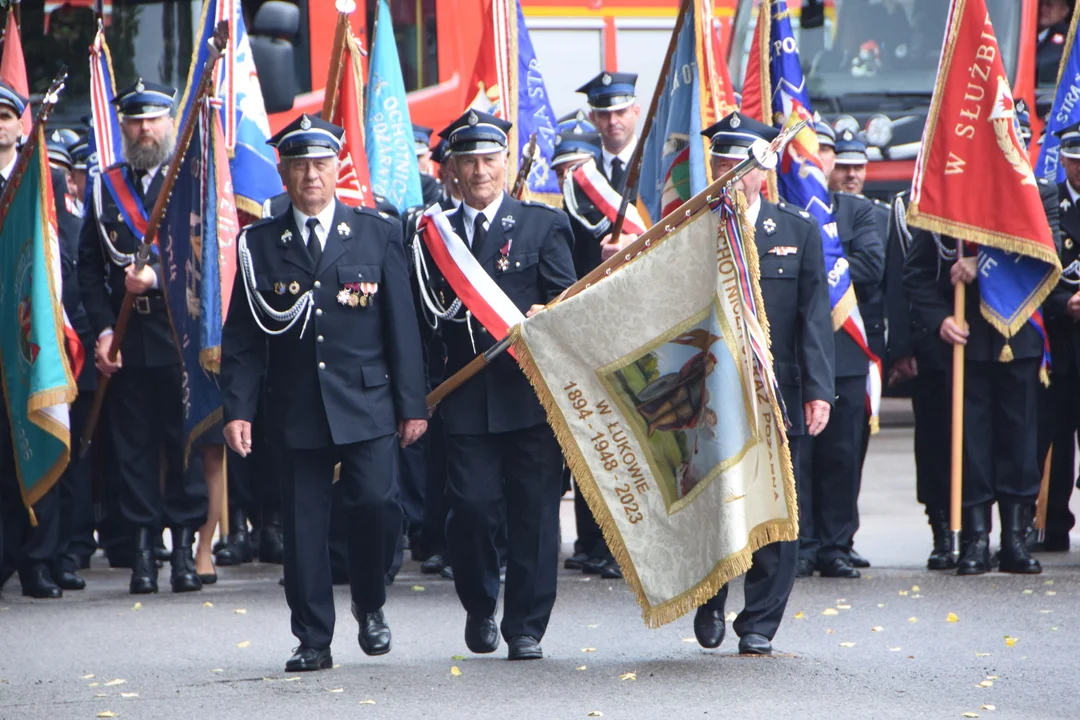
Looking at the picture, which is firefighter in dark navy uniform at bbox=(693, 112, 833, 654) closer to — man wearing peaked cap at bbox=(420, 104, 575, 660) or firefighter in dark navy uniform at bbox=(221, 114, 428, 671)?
man wearing peaked cap at bbox=(420, 104, 575, 660)

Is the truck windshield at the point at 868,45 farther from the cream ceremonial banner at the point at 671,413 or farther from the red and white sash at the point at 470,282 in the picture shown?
the cream ceremonial banner at the point at 671,413

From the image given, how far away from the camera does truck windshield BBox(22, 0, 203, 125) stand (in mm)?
12953

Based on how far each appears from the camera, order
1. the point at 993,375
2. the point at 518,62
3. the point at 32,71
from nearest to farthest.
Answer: the point at 993,375 < the point at 518,62 < the point at 32,71

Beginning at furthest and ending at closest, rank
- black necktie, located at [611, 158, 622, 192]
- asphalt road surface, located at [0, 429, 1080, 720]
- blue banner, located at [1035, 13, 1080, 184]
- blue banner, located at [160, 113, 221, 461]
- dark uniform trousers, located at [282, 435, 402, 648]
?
blue banner, located at [1035, 13, 1080, 184] → black necktie, located at [611, 158, 622, 192] → blue banner, located at [160, 113, 221, 461] → dark uniform trousers, located at [282, 435, 402, 648] → asphalt road surface, located at [0, 429, 1080, 720]

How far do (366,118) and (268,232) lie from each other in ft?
15.0

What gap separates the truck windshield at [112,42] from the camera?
13.0m

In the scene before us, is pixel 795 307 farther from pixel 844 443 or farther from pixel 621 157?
pixel 621 157

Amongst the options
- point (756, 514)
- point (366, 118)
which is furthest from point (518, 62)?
point (756, 514)

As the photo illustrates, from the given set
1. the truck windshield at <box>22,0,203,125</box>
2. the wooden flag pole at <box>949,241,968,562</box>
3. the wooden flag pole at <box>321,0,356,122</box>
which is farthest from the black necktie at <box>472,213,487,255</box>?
the truck windshield at <box>22,0,203,125</box>

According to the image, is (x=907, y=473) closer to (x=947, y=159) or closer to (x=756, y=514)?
(x=947, y=159)

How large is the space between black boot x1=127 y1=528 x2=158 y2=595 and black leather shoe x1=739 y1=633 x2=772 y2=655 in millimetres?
3287

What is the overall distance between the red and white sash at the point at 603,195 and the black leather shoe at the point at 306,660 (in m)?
3.37

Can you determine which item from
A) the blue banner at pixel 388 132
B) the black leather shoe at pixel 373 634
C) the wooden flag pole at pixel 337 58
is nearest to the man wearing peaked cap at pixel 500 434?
the black leather shoe at pixel 373 634

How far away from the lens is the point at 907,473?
46.0ft
